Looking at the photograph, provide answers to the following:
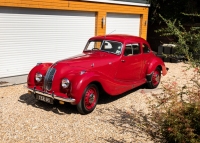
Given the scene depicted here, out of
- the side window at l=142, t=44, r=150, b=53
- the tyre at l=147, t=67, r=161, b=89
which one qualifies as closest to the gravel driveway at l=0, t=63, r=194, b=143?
the tyre at l=147, t=67, r=161, b=89

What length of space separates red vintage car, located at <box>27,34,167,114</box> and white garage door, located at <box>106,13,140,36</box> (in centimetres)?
527

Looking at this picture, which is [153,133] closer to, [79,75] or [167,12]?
[79,75]

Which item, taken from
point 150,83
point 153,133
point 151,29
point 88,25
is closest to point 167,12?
point 151,29

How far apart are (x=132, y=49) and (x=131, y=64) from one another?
1.55 ft

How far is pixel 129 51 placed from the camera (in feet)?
23.2

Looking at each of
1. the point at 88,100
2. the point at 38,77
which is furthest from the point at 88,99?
the point at 38,77

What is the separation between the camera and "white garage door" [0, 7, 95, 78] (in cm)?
893

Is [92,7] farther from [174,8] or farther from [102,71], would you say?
[174,8]

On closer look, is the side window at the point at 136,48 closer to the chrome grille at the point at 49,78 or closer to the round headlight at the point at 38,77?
the chrome grille at the point at 49,78

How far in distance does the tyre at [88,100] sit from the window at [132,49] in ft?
5.31

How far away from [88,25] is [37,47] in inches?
113

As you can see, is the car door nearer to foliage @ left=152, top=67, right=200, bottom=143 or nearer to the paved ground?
foliage @ left=152, top=67, right=200, bottom=143

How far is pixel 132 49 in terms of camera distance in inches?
283

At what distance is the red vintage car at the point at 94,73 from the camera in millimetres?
5487
